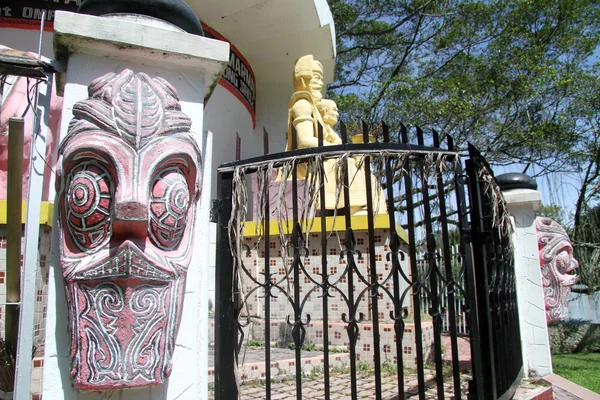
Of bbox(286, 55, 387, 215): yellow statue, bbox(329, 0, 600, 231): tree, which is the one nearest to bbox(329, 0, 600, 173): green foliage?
bbox(329, 0, 600, 231): tree

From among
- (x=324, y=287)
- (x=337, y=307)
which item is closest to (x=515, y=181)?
(x=337, y=307)

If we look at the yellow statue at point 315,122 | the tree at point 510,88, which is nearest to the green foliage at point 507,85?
the tree at point 510,88

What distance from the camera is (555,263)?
19.7 feet

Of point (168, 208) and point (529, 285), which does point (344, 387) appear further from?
point (168, 208)

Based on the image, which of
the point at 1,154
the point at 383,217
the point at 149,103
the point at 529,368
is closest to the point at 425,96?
the point at 383,217

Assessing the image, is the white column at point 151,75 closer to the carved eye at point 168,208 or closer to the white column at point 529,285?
the carved eye at point 168,208

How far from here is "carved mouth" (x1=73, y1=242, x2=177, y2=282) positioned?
1505mm

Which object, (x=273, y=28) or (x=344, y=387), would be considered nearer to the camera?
(x=344, y=387)

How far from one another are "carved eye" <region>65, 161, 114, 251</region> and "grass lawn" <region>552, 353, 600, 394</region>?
213 inches

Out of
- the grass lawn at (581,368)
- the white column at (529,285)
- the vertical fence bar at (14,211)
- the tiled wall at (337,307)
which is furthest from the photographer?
the grass lawn at (581,368)

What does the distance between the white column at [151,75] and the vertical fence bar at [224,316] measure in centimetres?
27

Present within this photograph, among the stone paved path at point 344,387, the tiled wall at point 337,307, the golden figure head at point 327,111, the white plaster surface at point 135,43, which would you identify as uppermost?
the golden figure head at point 327,111

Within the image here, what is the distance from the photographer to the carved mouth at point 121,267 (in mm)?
1505

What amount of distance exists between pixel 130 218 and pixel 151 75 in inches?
25.2
